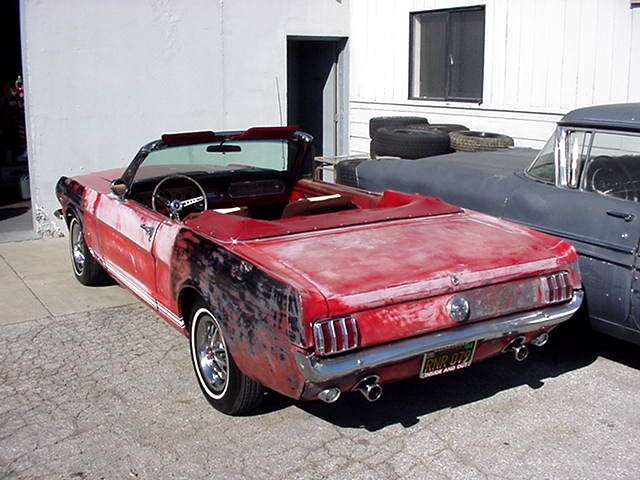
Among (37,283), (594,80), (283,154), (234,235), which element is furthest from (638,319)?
(37,283)

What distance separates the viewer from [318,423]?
432 centimetres

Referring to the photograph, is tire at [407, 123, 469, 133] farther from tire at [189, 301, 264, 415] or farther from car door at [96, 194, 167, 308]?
tire at [189, 301, 264, 415]

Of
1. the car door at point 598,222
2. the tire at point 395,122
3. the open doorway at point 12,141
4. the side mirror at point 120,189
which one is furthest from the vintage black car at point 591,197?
the open doorway at point 12,141

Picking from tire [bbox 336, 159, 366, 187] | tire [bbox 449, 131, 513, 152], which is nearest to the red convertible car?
tire [bbox 336, 159, 366, 187]

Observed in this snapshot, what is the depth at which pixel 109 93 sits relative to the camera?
912 cm

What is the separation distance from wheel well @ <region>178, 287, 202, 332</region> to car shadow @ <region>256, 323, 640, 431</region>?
2.18 feet

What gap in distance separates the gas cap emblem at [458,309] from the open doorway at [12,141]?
20.8 feet

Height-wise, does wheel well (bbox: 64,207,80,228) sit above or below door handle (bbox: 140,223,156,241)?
below

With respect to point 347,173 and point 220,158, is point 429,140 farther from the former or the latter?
point 220,158

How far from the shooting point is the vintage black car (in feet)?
15.4

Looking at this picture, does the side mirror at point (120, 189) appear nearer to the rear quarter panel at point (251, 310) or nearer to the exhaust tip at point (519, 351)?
the rear quarter panel at point (251, 310)

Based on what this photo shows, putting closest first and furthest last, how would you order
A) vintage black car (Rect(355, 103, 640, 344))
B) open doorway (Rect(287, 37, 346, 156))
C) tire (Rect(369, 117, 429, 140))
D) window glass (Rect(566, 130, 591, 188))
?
vintage black car (Rect(355, 103, 640, 344))
window glass (Rect(566, 130, 591, 188))
tire (Rect(369, 117, 429, 140))
open doorway (Rect(287, 37, 346, 156))

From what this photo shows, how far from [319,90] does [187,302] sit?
7.51m

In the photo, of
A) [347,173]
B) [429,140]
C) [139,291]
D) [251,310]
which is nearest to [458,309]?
[251,310]
